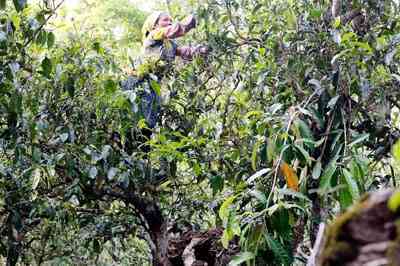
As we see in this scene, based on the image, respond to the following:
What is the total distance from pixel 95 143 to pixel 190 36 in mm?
931

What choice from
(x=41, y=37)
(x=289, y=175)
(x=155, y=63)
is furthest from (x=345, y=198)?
(x=155, y=63)

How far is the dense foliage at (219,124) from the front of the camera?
198cm

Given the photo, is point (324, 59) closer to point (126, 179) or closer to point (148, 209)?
point (126, 179)

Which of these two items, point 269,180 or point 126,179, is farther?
point 126,179

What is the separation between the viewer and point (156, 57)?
11.0ft

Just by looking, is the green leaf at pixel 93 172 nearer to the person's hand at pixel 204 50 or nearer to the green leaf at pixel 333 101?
the person's hand at pixel 204 50

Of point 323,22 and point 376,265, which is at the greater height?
point 323,22

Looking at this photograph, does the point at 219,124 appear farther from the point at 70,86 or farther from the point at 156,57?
the point at 70,86

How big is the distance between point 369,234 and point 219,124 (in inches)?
103

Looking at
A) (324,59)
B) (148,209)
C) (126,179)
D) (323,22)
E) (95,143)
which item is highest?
(323,22)

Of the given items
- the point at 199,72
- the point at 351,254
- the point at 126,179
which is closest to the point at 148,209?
the point at 126,179

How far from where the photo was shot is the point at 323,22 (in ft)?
8.48

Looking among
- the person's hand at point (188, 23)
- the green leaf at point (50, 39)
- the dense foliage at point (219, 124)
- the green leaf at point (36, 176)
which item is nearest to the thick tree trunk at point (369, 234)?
the dense foliage at point (219, 124)

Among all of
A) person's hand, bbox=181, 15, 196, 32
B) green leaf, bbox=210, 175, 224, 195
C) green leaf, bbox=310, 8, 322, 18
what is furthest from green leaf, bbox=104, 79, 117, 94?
green leaf, bbox=310, 8, 322, 18
